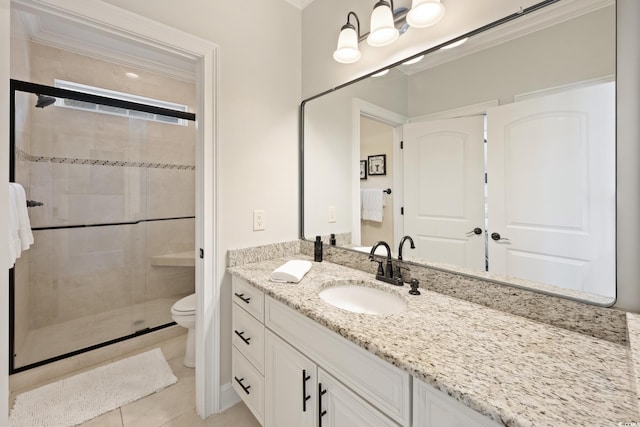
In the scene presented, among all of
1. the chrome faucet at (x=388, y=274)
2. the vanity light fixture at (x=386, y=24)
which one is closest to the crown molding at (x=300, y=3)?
the vanity light fixture at (x=386, y=24)

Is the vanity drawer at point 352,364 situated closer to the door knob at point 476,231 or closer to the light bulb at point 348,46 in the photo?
the door knob at point 476,231

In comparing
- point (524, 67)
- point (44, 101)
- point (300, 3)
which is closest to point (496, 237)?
point (524, 67)

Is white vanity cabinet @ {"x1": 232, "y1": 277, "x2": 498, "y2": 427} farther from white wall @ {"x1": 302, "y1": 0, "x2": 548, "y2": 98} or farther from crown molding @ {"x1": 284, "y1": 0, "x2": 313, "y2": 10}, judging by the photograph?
crown molding @ {"x1": 284, "y1": 0, "x2": 313, "y2": 10}

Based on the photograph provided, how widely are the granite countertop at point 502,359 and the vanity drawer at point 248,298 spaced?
30 cm

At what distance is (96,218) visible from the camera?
8.05ft

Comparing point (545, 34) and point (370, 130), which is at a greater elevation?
point (545, 34)

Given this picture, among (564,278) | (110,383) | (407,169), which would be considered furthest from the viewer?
(110,383)

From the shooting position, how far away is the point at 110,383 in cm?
181

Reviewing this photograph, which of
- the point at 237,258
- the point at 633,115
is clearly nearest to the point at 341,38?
the point at 633,115

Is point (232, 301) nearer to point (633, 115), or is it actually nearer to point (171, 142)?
point (633, 115)

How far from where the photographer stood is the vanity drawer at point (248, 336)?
51.9 inches

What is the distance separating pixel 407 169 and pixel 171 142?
2562 mm

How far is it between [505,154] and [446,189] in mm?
257

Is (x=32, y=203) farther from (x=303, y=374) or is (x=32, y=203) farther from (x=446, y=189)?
(x=446, y=189)
